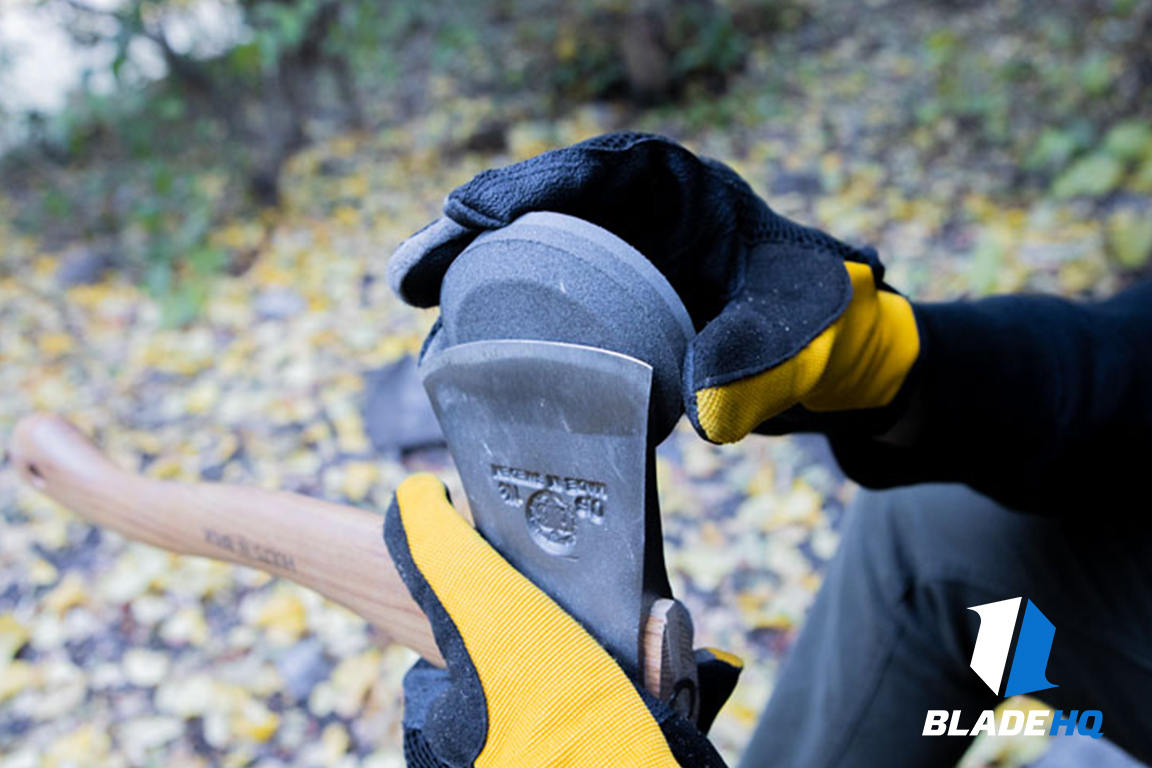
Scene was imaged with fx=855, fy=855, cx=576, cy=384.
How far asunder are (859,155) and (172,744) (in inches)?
150

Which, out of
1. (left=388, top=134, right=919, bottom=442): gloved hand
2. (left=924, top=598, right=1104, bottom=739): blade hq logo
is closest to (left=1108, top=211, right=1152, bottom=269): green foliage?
(left=924, top=598, right=1104, bottom=739): blade hq logo

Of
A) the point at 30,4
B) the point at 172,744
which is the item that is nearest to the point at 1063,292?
the point at 172,744

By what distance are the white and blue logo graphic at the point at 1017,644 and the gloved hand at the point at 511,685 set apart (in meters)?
0.63

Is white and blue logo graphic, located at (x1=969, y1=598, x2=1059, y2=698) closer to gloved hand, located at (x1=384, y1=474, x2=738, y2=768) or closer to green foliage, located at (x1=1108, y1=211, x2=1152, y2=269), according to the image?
gloved hand, located at (x1=384, y1=474, x2=738, y2=768)

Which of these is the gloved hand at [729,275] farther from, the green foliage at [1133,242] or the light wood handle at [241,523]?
the green foliage at [1133,242]

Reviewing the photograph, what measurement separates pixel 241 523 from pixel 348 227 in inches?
127

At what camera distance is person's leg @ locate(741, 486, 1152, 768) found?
1259 mm

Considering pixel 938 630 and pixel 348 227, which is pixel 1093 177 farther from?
pixel 348 227

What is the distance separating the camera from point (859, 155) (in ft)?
14.0

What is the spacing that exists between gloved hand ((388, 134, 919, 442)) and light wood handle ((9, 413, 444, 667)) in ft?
1.00

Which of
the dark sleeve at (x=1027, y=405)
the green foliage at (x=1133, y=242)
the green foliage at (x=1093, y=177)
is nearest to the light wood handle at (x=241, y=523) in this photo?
the dark sleeve at (x=1027, y=405)

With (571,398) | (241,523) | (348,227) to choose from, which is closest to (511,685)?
(571,398)

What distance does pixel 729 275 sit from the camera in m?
1.04

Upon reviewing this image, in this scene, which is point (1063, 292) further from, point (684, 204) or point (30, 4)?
point (30, 4)
